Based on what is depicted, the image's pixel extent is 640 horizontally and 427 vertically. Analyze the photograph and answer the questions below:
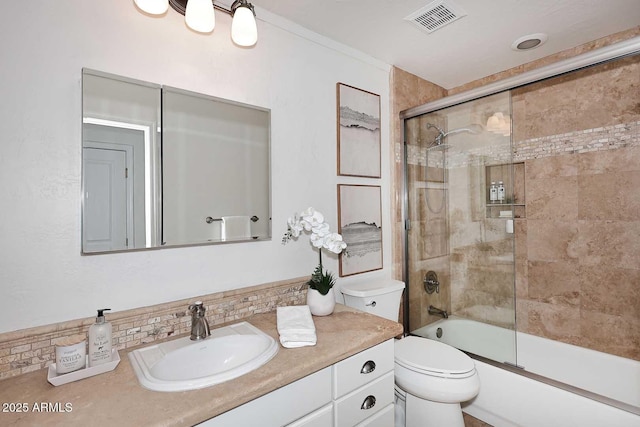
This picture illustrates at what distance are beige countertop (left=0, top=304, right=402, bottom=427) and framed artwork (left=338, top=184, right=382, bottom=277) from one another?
860 millimetres

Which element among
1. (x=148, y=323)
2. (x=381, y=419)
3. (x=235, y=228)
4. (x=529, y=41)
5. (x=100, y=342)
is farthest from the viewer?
(x=529, y=41)

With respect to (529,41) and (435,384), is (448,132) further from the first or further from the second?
(435,384)

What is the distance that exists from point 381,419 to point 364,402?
16 centimetres

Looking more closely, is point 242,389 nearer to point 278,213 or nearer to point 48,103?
point 278,213

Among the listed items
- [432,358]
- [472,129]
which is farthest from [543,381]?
[472,129]

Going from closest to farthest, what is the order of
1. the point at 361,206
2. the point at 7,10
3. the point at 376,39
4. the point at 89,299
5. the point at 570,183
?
the point at 7,10 → the point at 89,299 → the point at 376,39 → the point at 361,206 → the point at 570,183

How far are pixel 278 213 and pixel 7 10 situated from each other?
122cm

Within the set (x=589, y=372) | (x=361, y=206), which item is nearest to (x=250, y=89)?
(x=361, y=206)

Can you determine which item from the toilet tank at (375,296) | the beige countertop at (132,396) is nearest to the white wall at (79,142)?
the beige countertop at (132,396)

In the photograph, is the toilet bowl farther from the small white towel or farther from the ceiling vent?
the ceiling vent

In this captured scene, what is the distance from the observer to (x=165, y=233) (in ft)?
4.28

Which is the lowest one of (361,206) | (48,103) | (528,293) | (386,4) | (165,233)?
(528,293)

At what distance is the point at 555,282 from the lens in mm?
2273

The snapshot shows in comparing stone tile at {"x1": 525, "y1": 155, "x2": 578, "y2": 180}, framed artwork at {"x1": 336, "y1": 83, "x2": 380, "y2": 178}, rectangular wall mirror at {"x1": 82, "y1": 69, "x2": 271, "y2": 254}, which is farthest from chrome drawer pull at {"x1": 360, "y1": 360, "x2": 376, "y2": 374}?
stone tile at {"x1": 525, "y1": 155, "x2": 578, "y2": 180}
